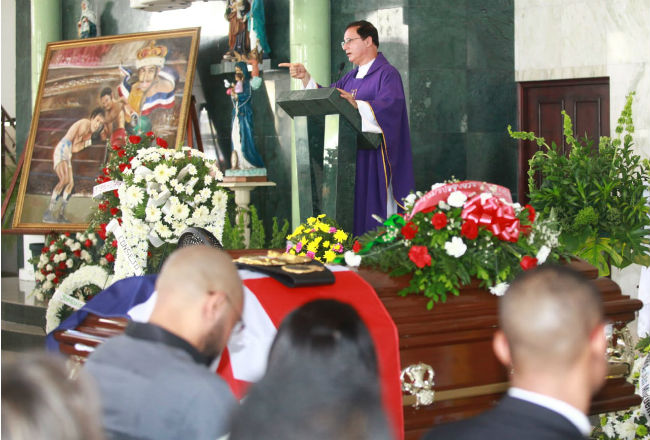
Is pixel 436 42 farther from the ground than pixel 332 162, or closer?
farther from the ground

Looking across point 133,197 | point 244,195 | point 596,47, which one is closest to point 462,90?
point 596,47

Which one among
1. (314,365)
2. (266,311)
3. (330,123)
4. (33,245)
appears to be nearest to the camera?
(314,365)

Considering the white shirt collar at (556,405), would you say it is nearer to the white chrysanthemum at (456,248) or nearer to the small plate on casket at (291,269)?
the small plate on casket at (291,269)

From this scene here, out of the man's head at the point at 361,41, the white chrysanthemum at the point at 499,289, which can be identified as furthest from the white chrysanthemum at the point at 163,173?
the white chrysanthemum at the point at 499,289

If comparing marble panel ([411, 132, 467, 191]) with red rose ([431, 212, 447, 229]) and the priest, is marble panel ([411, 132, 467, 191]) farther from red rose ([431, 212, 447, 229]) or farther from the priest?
red rose ([431, 212, 447, 229])

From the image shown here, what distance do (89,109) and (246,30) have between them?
1.95 meters

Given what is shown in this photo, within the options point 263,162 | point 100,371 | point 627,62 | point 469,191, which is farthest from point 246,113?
point 100,371

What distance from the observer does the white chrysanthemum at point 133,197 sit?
15.3 feet

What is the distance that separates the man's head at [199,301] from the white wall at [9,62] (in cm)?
1091

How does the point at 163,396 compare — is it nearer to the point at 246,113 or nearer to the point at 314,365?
the point at 314,365

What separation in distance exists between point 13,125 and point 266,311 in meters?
9.86

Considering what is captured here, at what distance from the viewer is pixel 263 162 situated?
29.9 feet

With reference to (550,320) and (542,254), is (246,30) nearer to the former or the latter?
(542,254)

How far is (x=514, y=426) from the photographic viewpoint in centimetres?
155
